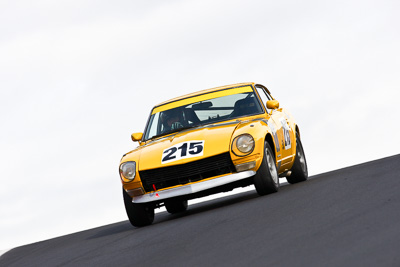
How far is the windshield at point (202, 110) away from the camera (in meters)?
11.4

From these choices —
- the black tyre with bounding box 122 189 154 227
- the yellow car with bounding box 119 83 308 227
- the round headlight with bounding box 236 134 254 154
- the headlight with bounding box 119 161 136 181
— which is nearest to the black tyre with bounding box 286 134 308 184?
the yellow car with bounding box 119 83 308 227

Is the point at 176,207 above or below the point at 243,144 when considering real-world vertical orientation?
below

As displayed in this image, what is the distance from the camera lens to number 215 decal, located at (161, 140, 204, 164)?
9.95 metres

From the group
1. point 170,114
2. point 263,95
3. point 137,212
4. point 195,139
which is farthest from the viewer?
point 263,95

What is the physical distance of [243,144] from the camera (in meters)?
9.96

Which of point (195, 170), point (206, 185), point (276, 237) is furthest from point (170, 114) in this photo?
point (276, 237)

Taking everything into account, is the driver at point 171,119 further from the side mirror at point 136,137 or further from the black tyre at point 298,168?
the black tyre at point 298,168

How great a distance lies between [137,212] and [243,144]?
158 centimetres

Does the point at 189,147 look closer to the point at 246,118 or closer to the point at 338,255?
the point at 246,118

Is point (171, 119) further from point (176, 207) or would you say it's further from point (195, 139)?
point (176, 207)

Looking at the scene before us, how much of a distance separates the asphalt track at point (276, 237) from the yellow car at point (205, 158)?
0.36 m

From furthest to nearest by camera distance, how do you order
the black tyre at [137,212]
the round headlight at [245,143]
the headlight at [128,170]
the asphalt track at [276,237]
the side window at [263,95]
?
the side window at [263,95], the black tyre at [137,212], the headlight at [128,170], the round headlight at [245,143], the asphalt track at [276,237]

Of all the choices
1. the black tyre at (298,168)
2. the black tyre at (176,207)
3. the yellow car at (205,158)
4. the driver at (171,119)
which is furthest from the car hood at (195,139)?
the black tyre at (298,168)

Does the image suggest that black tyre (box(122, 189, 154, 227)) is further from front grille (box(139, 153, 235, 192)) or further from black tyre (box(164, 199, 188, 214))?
black tyre (box(164, 199, 188, 214))
